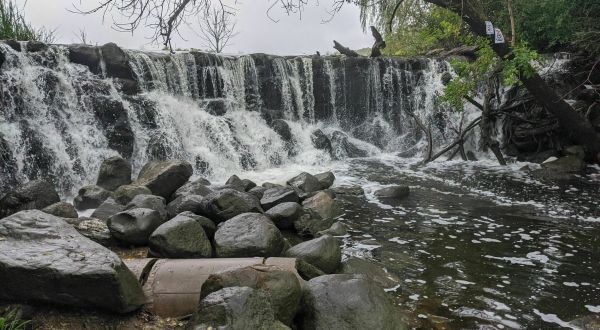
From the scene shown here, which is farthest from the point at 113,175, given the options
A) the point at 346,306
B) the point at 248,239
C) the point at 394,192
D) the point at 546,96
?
the point at 546,96

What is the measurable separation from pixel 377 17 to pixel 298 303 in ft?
54.0

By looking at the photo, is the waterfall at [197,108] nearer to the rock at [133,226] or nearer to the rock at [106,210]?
the rock at [106,210]

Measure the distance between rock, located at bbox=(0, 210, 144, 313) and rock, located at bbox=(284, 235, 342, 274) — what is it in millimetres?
1719

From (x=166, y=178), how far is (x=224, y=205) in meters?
2.39

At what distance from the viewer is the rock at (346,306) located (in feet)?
10.7

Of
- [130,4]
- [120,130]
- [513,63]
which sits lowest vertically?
[120,130]

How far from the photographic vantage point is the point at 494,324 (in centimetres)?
Answer: 380

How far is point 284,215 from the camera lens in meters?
6.20

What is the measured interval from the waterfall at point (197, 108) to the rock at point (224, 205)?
4.86m

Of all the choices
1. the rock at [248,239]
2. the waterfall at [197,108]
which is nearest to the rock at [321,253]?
the rock at [248,239]

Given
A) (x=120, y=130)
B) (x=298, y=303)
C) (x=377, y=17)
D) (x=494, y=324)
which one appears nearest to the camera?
(x=298, y=303)

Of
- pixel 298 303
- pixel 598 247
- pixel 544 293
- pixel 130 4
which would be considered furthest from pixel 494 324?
pixel 130 4

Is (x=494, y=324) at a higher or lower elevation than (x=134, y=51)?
lower

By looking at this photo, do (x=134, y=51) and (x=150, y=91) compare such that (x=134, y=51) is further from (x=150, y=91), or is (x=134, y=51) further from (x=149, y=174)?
(x=149, y=174)
